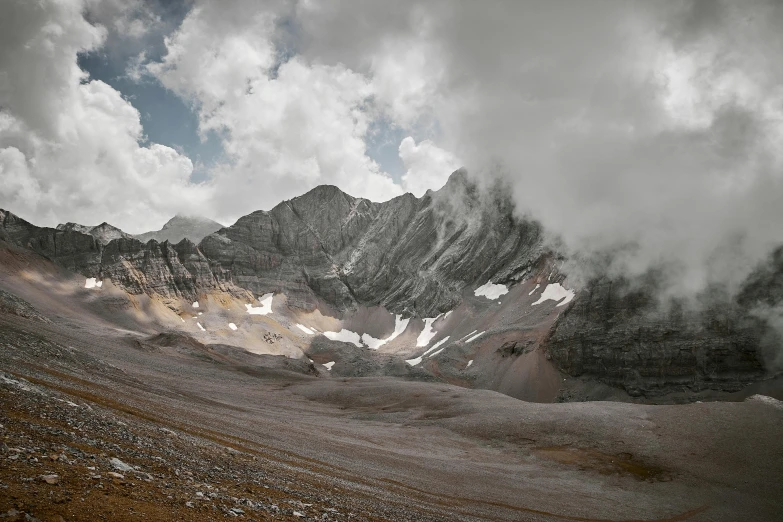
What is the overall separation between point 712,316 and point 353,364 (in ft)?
323

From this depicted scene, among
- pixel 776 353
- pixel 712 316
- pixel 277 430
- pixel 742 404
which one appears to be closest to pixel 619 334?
pixel 712 316

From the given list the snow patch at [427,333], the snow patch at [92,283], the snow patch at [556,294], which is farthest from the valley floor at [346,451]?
the snow patch at [92,283]

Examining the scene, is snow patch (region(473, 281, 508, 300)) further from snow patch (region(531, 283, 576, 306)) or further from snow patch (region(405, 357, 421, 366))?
snow patch (region(405, 357, 421, 366))

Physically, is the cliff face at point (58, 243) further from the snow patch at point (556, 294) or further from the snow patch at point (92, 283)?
the snow patch at point (556, 294)

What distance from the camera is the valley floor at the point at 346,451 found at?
13.7 metres

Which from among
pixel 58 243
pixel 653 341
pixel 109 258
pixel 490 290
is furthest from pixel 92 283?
pixel 653 341

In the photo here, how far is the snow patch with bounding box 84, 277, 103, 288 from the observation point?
585ft

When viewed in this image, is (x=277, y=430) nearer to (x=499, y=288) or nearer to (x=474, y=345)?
(x=474, y=345)

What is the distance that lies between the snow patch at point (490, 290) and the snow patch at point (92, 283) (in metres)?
152

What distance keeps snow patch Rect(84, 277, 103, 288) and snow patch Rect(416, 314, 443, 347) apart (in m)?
130

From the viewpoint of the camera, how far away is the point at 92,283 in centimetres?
18000

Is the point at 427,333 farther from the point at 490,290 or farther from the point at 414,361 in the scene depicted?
the point at 414,361

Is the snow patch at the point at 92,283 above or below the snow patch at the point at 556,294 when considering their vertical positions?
below

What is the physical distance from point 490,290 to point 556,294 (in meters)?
36.9
